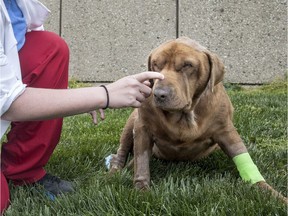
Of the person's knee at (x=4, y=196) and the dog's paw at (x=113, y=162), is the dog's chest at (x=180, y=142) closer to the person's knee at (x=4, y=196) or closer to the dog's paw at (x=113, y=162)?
the dog's paw at (x=113, y=162)

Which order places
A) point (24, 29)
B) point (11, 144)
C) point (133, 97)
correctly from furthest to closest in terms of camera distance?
point (11, 144), point (24, 29), point (133, 97)

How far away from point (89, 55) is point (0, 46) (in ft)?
19.3

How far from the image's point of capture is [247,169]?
9.07ft

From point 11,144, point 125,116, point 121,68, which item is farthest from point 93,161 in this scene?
point 121,68

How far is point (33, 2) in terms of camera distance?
2625mm

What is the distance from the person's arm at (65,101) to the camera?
212cm

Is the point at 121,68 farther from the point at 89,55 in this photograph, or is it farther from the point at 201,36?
the point at 201,36

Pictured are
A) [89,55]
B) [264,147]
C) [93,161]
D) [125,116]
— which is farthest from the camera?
[89,55]

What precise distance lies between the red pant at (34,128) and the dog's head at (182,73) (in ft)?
1.71

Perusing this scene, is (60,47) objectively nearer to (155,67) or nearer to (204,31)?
(155,67)

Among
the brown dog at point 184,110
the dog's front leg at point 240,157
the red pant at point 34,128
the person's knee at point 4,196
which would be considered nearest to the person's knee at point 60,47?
the red pant at point 34,128

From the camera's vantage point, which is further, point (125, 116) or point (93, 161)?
point (125, 116)

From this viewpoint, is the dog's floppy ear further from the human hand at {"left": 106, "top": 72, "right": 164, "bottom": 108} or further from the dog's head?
the human hand at {"left": 106, "top": 72, "right": 164, "bottom": 108}

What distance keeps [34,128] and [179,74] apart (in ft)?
2.64
